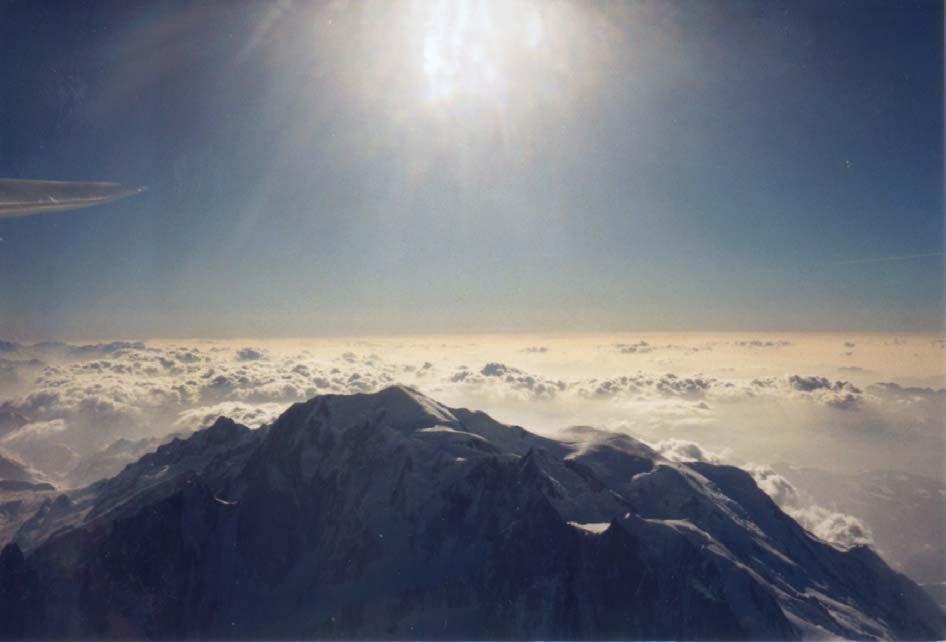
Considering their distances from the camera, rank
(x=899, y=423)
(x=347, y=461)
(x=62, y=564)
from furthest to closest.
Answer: (x=899, y=423), (x=347, y=461), (x=62, y=564)

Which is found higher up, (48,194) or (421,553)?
(48,194)

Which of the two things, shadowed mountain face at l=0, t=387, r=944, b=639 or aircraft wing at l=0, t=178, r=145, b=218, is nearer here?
aircraft wing at l=0, t=178, r=145, b=218

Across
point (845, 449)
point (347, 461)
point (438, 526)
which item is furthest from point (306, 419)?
point (845, 449)

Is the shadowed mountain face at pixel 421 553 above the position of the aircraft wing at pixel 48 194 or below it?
below

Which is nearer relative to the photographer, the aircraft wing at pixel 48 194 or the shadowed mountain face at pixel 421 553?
the aircraft wing at pixel 48 194

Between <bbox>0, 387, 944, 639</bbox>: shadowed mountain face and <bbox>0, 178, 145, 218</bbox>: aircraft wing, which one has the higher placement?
<bbox>0, 178, 145, 218</bbox>: aircraft wing

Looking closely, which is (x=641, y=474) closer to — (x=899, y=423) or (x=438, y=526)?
(x=438, y=526)

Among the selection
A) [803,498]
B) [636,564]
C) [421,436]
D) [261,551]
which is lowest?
[803,498]

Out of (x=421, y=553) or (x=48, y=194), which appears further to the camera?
(x=421, y=553)
